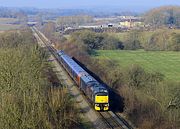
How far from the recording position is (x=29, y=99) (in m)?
22.6

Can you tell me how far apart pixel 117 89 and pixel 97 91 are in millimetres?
10094

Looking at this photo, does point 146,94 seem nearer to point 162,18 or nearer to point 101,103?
point 101,103

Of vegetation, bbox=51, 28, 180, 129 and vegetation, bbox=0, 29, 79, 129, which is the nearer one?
vegetation, bbox=0, 29, 79, 129

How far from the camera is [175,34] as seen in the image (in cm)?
10112

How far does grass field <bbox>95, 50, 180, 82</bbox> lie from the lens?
68.2 metres

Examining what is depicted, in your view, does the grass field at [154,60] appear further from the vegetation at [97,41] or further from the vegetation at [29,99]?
the vegetation at [29,99]

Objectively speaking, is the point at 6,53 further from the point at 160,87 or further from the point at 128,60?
the point at 128,60

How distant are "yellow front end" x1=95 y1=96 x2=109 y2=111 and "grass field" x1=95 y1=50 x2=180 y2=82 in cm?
2840

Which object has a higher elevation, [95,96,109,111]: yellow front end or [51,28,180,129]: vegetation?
[95,96,109,111]: yellow front end

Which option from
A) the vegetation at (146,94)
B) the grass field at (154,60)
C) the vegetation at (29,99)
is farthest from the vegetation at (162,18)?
the vegetation at (29,99)

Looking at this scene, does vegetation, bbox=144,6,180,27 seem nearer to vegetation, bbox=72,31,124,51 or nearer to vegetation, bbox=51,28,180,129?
vegetation, bbox=72,31,124,51

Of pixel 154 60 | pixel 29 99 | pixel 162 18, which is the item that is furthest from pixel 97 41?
pixel 162 18

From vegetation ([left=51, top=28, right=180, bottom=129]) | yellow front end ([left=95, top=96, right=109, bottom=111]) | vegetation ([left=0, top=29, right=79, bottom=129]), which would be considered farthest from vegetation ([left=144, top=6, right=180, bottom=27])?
yellow front end ([left=95, top=96, right=109, bottom=111])

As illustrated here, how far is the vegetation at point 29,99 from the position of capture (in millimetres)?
20766
